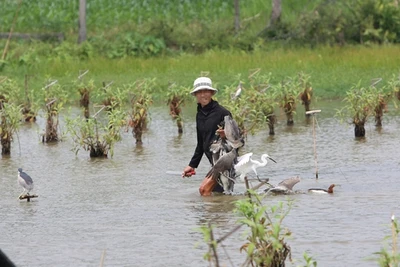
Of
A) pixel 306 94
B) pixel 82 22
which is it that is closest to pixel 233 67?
pixel 306 94

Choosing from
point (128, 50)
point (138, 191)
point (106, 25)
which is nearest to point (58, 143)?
point (138, 191)

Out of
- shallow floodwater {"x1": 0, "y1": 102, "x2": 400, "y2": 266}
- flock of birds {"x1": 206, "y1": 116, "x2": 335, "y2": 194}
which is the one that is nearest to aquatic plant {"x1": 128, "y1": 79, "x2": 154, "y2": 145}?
shallow floodwater {"x1": 0, "y1": 102, "x2": 400, "y2": 266}

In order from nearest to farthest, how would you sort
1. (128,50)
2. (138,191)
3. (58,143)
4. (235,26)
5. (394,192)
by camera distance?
(394,192)
(138,191)
(58,143)
(128,50)
(235,26)

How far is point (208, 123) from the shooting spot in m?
10.7

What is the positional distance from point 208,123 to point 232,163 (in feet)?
1.50

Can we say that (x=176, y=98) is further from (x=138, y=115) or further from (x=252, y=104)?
(x=252, y=104)

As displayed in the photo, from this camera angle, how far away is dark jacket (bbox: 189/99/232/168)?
1066 centimetres

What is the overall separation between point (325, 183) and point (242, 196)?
113cm

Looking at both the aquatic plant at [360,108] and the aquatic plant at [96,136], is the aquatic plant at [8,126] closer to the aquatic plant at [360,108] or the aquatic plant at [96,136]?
the aquatic plant at [96,136]

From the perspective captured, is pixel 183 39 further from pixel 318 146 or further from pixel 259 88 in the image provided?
pixel 318 146

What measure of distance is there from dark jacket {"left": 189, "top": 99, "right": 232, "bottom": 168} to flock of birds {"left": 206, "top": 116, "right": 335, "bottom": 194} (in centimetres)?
11

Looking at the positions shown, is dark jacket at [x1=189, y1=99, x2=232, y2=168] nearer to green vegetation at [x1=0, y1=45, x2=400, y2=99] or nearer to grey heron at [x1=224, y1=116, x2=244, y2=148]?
grey heron at [x1=224, y1=116, x2=244, y2=148]

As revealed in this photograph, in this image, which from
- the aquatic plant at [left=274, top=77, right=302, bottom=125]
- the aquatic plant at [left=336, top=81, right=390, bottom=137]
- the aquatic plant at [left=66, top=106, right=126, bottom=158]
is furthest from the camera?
the aquatic plant at [left=274, top=77, right=302, bottom=125]

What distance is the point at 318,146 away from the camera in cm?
1440
